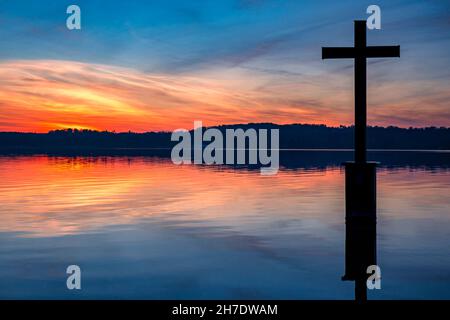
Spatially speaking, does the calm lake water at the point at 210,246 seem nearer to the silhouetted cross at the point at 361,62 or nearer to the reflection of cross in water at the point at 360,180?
the reflection of cross in water at the point at 360,180

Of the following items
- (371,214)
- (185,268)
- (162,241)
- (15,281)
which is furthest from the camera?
(162,241)

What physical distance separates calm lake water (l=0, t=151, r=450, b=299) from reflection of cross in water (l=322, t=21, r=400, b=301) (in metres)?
2.78

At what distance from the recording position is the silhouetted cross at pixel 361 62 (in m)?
9.37

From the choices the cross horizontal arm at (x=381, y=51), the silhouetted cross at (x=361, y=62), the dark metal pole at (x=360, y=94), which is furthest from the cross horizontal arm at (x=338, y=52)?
the cross horizontal arm at (x=381, y=51)

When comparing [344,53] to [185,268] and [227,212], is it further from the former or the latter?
[227,212]

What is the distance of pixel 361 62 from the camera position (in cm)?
945

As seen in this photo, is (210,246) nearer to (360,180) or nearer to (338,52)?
(360,180)

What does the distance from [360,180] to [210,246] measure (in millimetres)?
8932

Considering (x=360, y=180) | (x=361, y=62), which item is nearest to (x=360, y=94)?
(x=361, y=62)

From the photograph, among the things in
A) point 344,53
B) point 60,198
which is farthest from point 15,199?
point 344,53

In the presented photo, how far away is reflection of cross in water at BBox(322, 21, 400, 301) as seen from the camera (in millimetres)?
9289

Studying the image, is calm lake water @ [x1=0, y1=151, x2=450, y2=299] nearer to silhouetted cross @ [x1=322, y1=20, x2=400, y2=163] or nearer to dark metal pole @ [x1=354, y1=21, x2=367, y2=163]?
dark metal pole @ [x1=354, y1=21, x2=367, y2=163]
